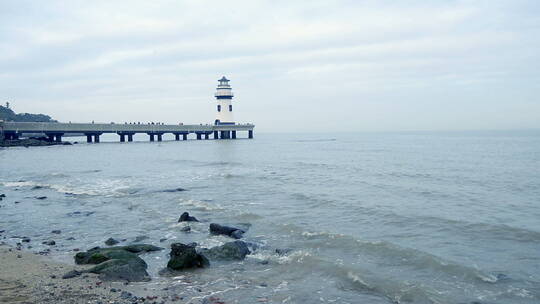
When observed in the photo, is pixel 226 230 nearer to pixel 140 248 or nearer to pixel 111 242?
pixel 140 248

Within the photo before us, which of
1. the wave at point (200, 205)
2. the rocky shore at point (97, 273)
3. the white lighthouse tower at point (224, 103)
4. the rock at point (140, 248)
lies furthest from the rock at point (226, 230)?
the white lighthouse tower at point (224, 103)

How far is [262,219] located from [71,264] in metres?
7.54

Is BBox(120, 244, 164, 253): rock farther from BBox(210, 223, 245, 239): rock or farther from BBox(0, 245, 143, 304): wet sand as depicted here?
BBox(210, 223, 245, 239): rock

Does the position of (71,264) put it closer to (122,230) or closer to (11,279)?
(11,279)

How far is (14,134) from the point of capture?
78.2 metres

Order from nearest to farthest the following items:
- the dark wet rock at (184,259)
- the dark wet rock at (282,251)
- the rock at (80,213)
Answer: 1. the dark wet rock at (184,259)
2. the dark wet rock at (282,251)
3. the rock at (80,213)

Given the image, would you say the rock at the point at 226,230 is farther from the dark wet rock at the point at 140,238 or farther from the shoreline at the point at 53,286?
the shoreline at the point at 53,286

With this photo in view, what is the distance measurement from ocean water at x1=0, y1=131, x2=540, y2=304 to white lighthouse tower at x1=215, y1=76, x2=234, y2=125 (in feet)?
242

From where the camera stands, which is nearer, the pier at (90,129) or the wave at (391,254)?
the wave at (391,254)

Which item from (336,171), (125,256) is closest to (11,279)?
(125,256)

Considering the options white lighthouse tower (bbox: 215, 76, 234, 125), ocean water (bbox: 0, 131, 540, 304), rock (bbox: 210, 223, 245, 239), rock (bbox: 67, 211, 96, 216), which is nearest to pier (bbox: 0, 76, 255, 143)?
white lighthouse tower (bbox: 215, 76, 234, 125)

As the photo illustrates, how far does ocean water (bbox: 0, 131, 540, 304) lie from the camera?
408 inches

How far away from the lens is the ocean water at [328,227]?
408 inches

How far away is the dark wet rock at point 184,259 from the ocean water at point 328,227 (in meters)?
0.24
